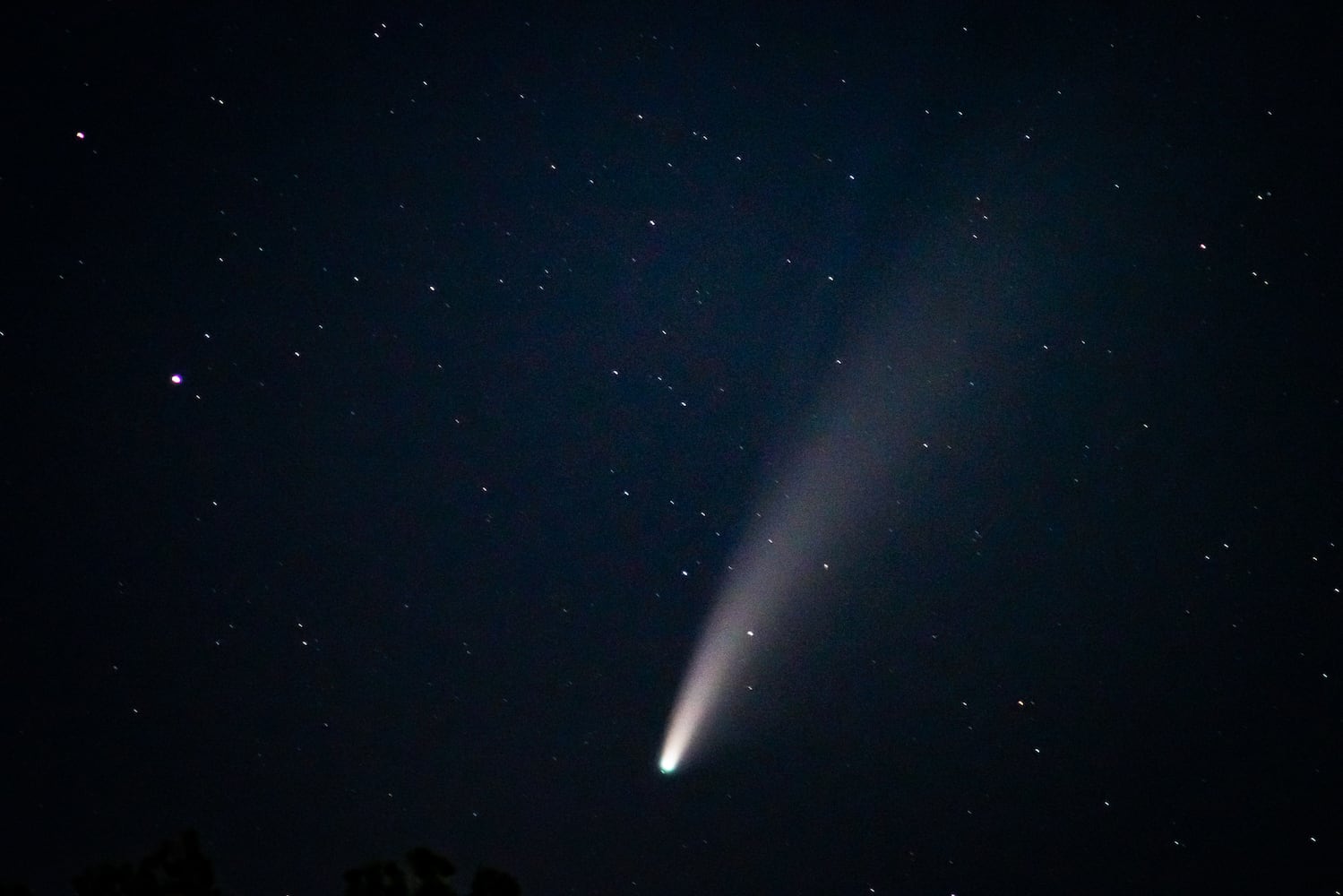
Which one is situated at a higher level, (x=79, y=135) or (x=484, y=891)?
(x=79, y=135)

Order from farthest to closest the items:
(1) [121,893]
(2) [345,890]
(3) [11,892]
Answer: (3) [11,892] → (1) [121,893] → (2) [345,890]

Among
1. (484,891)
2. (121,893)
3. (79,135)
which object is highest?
(79,135)

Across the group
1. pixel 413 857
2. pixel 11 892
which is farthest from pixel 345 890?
pixel 11 892

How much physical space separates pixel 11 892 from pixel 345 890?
2.21m

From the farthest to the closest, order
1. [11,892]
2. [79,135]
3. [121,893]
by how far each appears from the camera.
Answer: [79,135], [11,892], [121,893]

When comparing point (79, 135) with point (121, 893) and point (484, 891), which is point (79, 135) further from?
point (484, 891)

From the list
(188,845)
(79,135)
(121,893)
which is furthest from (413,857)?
(79,135)

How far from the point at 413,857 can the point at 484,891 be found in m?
0.35

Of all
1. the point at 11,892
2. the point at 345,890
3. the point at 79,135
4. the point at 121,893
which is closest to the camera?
the point at 345,890

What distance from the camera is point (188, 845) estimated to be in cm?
436

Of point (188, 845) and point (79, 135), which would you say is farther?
point (79, 135)

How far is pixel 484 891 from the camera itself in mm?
4098

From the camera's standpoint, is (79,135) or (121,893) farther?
(79,135)

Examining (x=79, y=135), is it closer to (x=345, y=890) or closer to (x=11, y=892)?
(x=11, y=892)
